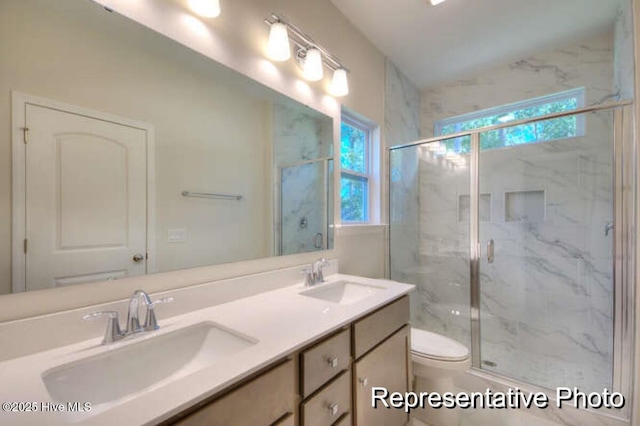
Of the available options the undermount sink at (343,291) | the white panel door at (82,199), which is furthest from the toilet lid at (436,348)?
the white panel door at (82,199)

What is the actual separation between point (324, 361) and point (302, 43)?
5.38ft

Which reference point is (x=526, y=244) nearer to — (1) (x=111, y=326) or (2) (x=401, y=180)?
(2) (x=401, y=180)

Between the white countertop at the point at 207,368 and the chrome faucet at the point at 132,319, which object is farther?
the chrome faucet at the point at 132,319

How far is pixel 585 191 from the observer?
205 centimetres

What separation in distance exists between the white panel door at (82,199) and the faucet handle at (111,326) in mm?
119

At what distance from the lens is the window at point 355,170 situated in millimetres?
2029

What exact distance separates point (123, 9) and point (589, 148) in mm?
2896

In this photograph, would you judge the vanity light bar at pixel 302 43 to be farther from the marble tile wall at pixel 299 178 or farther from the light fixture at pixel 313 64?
the marble tile wall at pixel 299 178

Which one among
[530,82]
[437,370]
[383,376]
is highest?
[530,82]

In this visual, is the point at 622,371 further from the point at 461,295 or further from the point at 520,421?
the point at 461,295

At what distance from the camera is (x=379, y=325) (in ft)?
3.92

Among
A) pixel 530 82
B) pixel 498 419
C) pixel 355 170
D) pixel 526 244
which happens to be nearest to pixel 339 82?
pixel 355 170

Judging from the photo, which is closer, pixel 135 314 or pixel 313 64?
pixel 135 314

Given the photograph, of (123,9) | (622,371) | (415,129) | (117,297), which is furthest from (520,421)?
(123,9)
